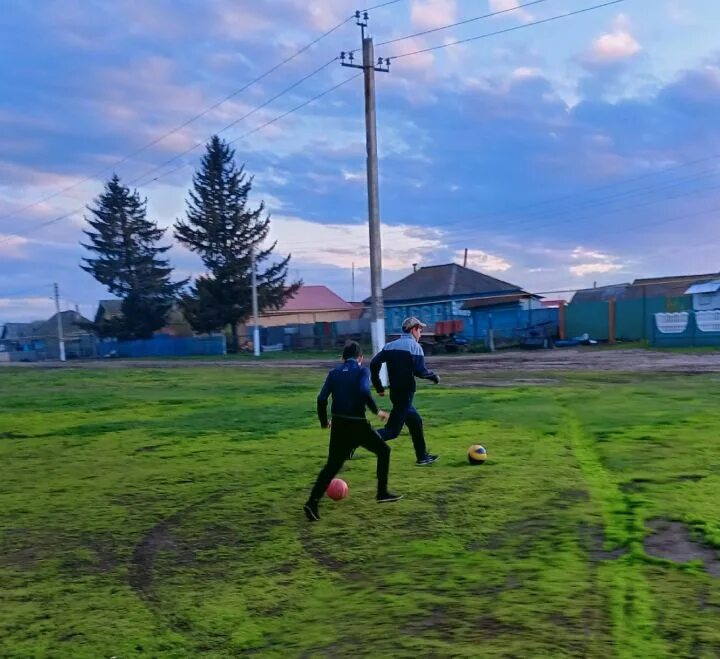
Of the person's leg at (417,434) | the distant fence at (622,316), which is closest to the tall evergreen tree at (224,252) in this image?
the distant fence at (622,316)

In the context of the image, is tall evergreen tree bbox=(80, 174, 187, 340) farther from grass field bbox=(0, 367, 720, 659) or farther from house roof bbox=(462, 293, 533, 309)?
grass field bbox=(0, 367, 720, 659)

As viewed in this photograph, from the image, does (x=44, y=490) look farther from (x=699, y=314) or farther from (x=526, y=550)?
(x=699, y=314)

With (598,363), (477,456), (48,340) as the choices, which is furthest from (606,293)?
(48,340)

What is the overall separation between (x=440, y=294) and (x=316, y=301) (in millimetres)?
27813

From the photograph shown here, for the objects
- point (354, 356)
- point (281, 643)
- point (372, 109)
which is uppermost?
point (372, 109)

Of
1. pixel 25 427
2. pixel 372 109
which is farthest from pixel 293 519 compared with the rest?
pixel 372 109

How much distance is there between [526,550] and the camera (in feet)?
19.0

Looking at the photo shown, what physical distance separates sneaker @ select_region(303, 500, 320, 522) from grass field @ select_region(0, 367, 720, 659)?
9cm

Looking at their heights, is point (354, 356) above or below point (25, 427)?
above

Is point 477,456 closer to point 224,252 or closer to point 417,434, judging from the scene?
point 417,434

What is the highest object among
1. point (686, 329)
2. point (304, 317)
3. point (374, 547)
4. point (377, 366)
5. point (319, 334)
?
point (304, 317)

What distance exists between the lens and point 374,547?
20.2 feet

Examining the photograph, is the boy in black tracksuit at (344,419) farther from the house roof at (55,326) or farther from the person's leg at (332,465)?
the house roof at (55,326)

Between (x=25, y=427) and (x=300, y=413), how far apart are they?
561 cm
